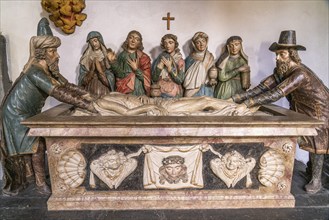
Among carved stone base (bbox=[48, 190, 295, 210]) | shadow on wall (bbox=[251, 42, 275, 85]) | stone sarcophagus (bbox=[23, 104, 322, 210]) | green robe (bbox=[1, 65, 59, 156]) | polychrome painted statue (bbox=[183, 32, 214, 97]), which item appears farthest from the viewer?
shadow on wall (bbox=[251, 42, 275, 85])

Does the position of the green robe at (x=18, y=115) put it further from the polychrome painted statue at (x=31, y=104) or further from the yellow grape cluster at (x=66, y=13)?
the yellow grape cluster at (x=66, y=13)

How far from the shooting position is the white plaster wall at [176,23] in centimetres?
412

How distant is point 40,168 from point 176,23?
2611 mm

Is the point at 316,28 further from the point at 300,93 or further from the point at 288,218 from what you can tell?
the point at 288,218

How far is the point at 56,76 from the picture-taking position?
10.9 feet

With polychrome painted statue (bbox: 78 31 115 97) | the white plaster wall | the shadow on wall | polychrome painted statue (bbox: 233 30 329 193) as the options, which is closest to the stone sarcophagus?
polychrome painted statue (bbox: 233 30 329 193)

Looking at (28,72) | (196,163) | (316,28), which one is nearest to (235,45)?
(316,28)

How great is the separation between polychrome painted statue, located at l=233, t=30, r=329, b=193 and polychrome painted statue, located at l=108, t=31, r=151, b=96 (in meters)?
1.35

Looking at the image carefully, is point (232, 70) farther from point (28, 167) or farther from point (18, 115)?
point (28, 167)

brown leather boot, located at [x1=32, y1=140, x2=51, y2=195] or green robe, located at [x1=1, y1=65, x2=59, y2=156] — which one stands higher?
green robe, located at [x1=1, y1=65, x2=59, y2=156]

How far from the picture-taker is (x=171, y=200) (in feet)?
9.82

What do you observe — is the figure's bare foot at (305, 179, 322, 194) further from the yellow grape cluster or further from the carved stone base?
the yellow grape cluster

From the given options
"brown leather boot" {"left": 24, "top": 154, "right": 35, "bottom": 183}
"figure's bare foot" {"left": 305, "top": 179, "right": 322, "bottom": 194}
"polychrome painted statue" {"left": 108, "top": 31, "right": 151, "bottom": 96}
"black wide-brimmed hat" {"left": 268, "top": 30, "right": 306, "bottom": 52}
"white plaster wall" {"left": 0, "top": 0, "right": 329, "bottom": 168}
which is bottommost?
"figure's bare foot" {"left": 305, "top": 179, "right": 322, "bottom": 194}

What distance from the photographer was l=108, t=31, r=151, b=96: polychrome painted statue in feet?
12.5
